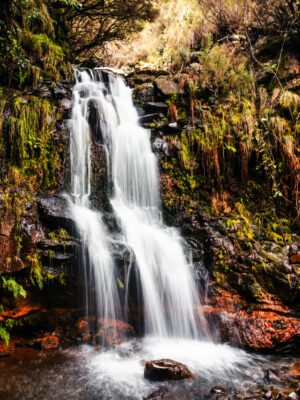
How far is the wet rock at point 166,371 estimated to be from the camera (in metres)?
3.12

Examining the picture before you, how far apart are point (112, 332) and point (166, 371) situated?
4.04 ft

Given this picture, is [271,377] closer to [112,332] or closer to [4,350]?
[112,332]

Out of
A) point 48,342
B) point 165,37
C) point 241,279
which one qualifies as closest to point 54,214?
point 48,342

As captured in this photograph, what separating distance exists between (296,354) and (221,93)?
19.7 ft

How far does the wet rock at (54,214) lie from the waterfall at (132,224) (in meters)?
0.17

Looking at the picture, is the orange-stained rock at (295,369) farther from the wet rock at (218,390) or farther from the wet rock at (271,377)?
the wet rock at (218,390)

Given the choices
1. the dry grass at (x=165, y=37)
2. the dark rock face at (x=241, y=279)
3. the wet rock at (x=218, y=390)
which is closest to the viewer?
the wet rock at (x=218, y=390)

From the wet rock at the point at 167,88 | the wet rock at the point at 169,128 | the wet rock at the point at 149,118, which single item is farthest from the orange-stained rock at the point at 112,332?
the wet rock at the point at 167,88

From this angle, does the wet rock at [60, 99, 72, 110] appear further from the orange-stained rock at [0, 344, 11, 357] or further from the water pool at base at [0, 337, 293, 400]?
the water pool at base at [0, 337, 293, 400]

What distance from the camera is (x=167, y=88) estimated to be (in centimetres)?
688

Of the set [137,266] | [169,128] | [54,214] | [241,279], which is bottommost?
[241,279]

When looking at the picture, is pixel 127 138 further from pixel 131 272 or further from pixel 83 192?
pixel 131 272

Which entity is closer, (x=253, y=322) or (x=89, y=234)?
(x=253, y=322)

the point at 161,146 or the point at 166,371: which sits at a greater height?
the point at 161,146
